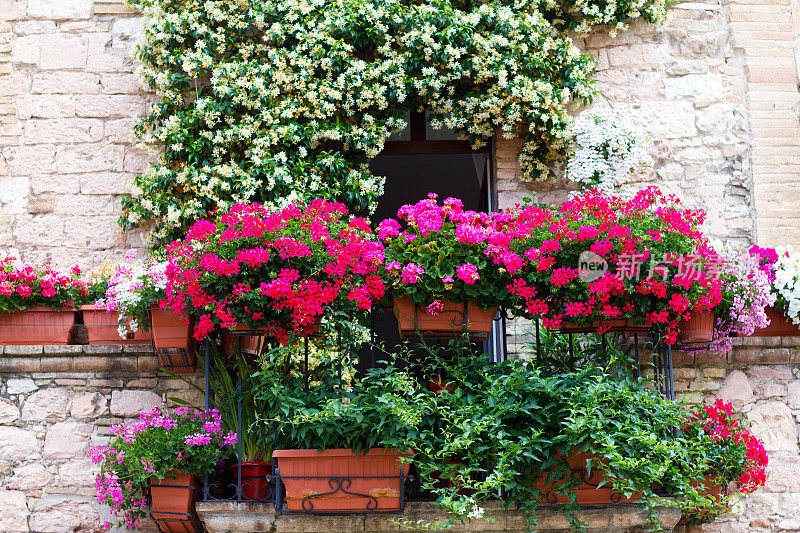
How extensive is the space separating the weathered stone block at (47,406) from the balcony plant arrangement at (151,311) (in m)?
0.70

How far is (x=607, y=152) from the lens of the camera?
6.26 meters

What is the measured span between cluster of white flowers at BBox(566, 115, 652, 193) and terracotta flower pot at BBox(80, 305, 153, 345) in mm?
3215

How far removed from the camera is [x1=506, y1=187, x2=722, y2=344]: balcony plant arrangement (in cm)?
493

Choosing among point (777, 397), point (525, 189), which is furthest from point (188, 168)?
point (777, 397)

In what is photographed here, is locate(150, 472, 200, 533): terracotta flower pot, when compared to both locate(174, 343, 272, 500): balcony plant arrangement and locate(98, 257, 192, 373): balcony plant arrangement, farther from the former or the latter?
locate(98, 257, 192, 373): balcony plant arrangement

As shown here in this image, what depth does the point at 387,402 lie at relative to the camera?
4.57m

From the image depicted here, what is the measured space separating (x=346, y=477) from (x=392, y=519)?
1.22 ft

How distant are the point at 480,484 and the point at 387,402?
64 cm

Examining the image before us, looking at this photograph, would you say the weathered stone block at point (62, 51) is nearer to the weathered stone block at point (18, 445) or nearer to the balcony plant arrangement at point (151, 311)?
the balcony plant arrangement at point (151, 311)

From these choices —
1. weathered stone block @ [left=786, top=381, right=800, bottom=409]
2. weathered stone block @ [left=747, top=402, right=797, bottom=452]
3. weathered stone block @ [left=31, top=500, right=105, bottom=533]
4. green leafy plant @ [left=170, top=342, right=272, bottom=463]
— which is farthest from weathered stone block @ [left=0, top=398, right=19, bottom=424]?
weathered stone block @ [left=786, top=381, right=800, bottom=409]

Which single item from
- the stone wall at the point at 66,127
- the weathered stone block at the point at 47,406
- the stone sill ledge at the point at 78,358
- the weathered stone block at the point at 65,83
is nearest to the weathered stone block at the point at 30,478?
the weathered stone block at the point at 47,406

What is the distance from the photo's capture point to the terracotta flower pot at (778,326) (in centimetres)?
570

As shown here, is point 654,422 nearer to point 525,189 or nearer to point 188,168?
point 525,189

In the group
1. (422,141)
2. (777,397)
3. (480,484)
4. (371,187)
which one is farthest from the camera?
(422,141)
